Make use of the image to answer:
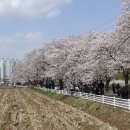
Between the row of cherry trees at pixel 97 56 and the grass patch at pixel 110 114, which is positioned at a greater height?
the row of cherry trees at pixel 97 56

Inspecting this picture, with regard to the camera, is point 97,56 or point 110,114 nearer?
point 110,114

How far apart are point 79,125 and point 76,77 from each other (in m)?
33.1

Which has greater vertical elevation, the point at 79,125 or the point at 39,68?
the point at 39,68

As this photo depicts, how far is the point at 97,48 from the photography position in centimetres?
4369

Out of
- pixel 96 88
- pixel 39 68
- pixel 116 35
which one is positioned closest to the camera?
pixel 116 35

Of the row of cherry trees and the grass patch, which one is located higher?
the row of cherry trees

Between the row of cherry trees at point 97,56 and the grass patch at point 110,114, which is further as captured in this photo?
the row of cherry trees at point 97,56

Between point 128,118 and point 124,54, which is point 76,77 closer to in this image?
point 124,54

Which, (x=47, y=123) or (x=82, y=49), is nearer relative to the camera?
(x=47, y=123)

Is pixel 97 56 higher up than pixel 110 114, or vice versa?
pixel 97 56

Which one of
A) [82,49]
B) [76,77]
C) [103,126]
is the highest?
[82,49]

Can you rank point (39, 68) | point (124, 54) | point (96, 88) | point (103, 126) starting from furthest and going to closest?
point (39, 68) < point (96, 88) < point (124, 54) < point (103, 126)

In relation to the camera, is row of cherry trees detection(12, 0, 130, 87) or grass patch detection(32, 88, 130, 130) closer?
grass patch detection(32, 88, 130, 130)

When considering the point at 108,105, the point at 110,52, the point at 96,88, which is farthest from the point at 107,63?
the point at 96,88
